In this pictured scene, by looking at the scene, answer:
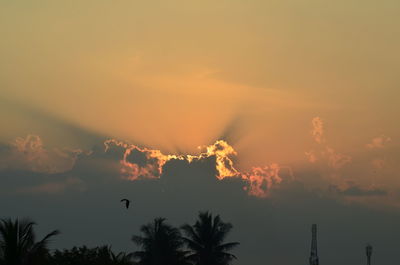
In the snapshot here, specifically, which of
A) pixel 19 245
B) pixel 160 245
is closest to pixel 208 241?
pixel 160 245

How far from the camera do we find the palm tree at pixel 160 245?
100306 mm

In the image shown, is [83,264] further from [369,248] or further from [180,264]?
[369,248]

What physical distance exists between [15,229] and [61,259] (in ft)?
63.3

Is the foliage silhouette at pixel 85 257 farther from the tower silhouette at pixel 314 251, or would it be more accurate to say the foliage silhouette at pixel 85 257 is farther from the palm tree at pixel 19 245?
the tower silhouette at pixel 314 251

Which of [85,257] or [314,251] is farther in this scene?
[314,251]

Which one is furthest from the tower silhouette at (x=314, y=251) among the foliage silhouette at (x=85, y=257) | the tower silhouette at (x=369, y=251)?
the foliage silhouette at (x=85, y=257)

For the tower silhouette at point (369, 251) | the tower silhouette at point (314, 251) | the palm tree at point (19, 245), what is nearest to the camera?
the palm tree at point (19, 245)

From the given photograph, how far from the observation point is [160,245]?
101 meters

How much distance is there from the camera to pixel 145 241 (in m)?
102

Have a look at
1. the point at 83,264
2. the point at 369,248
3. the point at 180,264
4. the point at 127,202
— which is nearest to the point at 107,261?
the point at 83,264

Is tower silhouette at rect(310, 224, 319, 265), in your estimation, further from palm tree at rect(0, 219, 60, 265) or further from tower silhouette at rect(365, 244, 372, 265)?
palm tree at rect(0, 219, 60, 265)

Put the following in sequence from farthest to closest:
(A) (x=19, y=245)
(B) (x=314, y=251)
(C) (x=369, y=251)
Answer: (B) (x=314, y=251)
(C) (x=369, y=251)
(A) (x=19, y=245)

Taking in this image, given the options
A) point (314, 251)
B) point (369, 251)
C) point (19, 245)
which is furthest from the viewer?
point (314, 251)

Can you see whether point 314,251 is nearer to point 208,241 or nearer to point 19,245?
point 208,241
